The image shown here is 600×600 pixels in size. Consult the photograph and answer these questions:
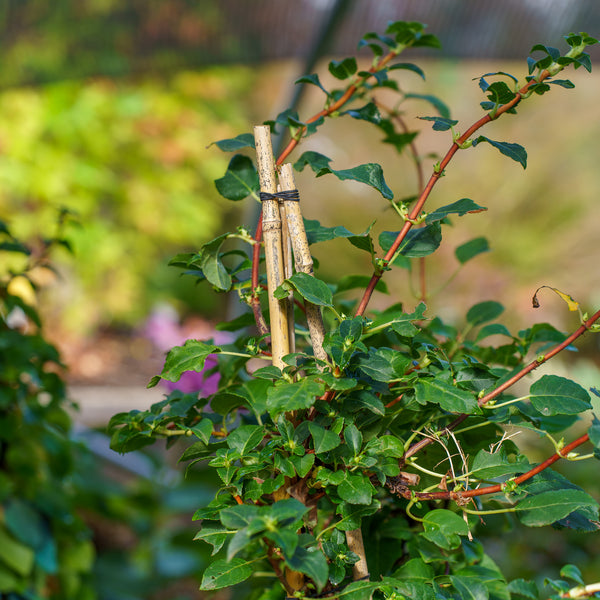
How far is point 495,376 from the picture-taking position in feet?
1.42

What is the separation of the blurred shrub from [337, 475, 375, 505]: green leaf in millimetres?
4107

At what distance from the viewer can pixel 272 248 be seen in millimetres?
441

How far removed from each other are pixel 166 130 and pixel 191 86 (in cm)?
45

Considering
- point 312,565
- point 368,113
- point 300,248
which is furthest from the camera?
point 368,113

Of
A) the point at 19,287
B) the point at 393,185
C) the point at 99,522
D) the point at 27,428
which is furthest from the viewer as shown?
the point at 393,185

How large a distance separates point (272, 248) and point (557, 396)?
0.23 m

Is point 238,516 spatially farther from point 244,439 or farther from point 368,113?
point 368,113

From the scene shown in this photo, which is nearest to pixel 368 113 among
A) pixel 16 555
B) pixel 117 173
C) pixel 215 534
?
pixel 215 534

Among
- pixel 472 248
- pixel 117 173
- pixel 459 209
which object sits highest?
pixel 117 173

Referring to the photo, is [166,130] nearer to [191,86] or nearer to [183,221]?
[191,86]

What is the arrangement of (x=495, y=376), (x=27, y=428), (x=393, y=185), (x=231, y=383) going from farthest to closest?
(x=393, y=185)
(x=27, y=428)
(x=231, y=383)
(x=495, y=376)

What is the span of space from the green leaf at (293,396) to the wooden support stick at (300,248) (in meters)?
0.07

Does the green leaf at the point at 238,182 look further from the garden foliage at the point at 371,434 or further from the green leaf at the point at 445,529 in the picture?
the green leaf at the point at 445,529

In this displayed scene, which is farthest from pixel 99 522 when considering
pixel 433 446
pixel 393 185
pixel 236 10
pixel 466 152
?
pixel 466 152
